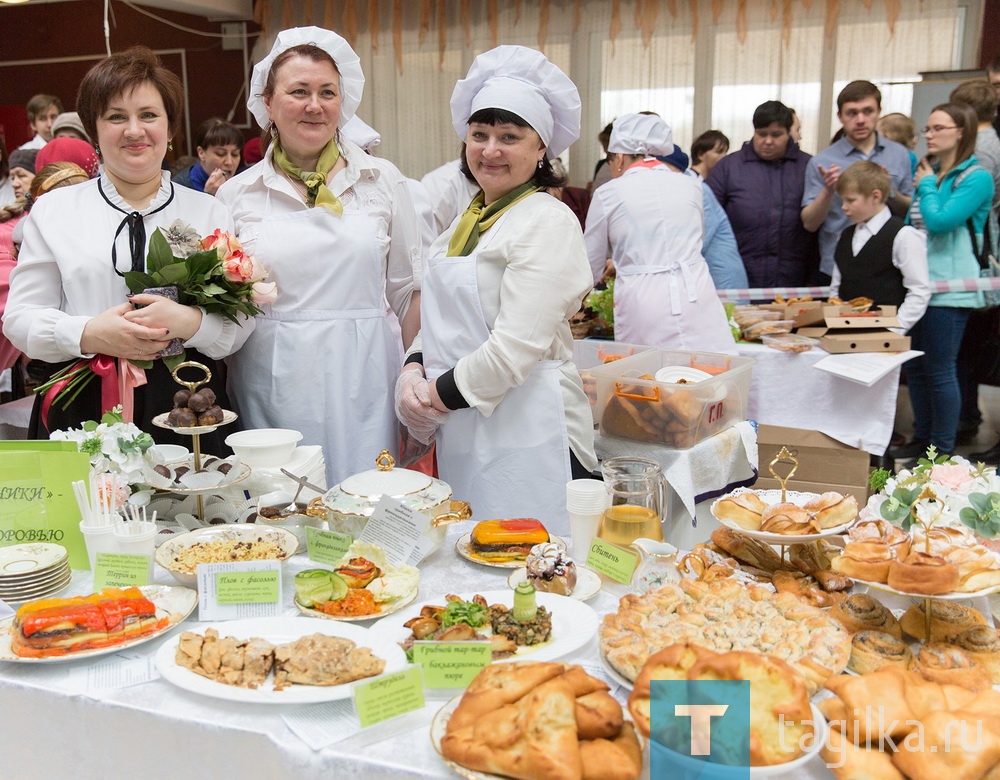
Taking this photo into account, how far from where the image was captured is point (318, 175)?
8.08 ft

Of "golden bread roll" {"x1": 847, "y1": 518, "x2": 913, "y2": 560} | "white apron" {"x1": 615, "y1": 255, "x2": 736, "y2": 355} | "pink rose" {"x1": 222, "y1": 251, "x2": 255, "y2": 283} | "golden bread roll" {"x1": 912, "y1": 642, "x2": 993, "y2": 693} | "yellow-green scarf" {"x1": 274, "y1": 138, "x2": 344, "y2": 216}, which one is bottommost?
"golden bread roll" {"x1": 912, "y1": 642, "x2": 993, "y2": 693}

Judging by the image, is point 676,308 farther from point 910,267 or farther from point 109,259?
point 109,259

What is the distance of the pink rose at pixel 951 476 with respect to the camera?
1.55 metres

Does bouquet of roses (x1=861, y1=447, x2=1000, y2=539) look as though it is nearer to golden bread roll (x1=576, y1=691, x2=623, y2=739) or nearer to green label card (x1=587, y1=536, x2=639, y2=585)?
green label card (x1=587, y1=536, x2=639, y2=585)

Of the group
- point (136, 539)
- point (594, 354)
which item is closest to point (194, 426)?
point (136, 539)

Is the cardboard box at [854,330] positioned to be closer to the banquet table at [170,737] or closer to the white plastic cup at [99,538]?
the banquet table at [170,737]

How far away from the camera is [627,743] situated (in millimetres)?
1067

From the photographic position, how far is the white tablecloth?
362 centimetres

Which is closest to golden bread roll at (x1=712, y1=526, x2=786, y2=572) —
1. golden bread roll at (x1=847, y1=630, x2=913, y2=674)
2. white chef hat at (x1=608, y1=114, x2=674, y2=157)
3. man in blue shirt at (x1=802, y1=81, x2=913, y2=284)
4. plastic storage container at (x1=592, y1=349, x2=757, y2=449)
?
golden bread roll at (x1=847, y1=630, x2=913, y2=674)

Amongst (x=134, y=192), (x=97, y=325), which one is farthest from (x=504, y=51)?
(x=97, y=325)

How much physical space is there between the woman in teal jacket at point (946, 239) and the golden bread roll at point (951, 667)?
3.59 meters

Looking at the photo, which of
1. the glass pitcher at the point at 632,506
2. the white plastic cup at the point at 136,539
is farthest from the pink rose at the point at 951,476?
the white plastic cup at the point at 136,539

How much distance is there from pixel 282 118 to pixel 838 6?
5961mm

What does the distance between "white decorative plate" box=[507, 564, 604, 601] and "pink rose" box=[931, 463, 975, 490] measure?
62 centimetres
